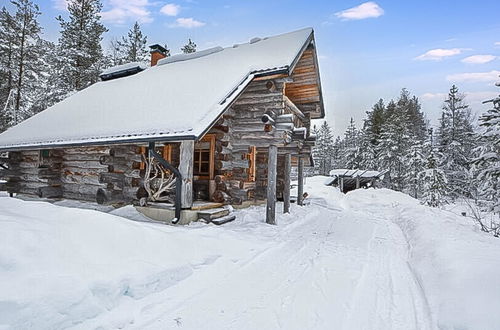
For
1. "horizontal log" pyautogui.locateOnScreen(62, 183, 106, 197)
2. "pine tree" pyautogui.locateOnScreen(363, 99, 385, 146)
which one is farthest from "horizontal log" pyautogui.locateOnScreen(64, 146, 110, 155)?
"pine tree" pyautogui.locateOnScreen(363, 99, 385, 146)

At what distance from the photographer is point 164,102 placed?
870 cm

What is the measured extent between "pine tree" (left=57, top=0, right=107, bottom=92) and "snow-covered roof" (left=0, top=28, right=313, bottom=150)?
24.2 feet

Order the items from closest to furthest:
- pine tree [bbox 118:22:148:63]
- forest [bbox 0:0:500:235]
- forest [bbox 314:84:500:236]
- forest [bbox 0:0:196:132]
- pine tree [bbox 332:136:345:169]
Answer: forest [bbox 0:0:500:235], forest [bbox 0:0:196:132], forest [bbox 314:84:500:236], pine tree [bbox 118:22:148:63], pine tree [bbox 332:136:345:169]

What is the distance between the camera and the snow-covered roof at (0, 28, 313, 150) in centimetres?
722

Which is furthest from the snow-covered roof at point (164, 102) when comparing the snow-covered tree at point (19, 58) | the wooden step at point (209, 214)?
the snow-covered tree at point (19, 58)

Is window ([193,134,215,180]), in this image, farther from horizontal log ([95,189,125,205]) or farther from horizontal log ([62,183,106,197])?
horizontal log ([62,183,106,197])

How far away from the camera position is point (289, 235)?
23.1 ft

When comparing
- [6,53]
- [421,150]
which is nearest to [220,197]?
[6,53]

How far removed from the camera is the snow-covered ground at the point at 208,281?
267cm

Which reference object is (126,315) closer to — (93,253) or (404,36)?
(93,253)

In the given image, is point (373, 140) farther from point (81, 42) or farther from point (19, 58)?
point (19, 58)

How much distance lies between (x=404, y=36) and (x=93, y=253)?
1178cm

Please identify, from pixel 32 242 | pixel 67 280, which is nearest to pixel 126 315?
pixel 67 280

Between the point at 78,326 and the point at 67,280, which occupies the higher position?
the point at 67,280
